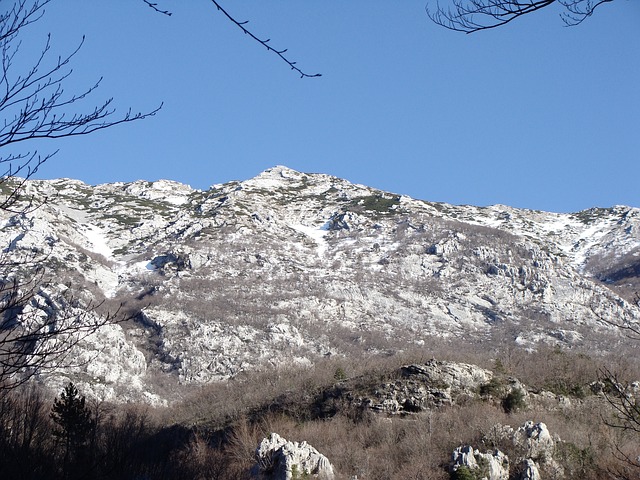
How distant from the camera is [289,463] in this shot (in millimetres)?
21781

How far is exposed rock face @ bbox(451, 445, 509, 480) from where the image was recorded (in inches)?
842

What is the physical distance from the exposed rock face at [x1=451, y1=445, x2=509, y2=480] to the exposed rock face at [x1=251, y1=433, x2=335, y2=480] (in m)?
4.93

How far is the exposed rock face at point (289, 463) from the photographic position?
21.8 meters

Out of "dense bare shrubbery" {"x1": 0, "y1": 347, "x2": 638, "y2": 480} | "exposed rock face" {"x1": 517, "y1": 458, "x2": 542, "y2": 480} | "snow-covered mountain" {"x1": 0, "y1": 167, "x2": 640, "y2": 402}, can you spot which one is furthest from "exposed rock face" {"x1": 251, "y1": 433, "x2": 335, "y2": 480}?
"snow-covered mountain" {"x1": 0, "y1": 167, "x2": 640, "y2": 402}

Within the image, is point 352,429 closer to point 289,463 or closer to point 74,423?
point 289,463

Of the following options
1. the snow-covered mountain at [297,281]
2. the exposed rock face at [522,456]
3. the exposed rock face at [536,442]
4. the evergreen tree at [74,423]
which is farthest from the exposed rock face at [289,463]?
the snow-covered mountain at [297,281]

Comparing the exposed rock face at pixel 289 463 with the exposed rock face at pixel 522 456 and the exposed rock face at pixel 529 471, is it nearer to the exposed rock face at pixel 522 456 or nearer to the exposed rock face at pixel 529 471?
the exposed rock face at pixel 522 456

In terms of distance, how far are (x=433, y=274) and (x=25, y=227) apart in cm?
6241

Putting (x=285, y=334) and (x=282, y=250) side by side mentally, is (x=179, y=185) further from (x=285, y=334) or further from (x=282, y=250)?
(x=285, y=334)

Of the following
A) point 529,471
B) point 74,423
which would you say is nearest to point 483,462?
point 529,471

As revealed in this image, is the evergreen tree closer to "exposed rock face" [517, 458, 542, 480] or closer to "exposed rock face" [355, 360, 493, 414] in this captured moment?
"exposed rock face" [355, 360, 493, 414]

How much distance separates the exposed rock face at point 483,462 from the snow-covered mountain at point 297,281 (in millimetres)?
35975

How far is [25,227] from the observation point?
7962cm

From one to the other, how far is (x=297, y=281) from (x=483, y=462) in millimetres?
67366
